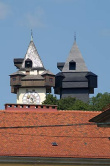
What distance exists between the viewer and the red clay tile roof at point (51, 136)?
44469 mm

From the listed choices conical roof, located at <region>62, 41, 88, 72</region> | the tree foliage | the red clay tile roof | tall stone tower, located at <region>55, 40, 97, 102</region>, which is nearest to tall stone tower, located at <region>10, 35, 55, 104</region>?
tall stone tower, located at <region>55, 40, 97, 102</region>

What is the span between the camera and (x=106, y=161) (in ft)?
142

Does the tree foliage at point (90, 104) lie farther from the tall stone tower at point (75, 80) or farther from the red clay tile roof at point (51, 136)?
the red clay tile roof at point (51, 136)

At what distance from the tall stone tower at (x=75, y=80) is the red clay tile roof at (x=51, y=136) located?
4178 inches

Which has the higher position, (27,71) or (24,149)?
(27,71)

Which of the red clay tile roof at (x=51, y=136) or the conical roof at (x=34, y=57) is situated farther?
the conical roof at (x=34, y=57)

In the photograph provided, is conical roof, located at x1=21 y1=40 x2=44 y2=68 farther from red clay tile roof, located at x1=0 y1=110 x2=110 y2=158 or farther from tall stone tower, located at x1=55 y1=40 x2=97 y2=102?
red clay tile roof, located at x1=0 y1=110 x2=110 y2=158

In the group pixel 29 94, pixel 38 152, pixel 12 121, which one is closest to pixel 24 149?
pixel 38 152

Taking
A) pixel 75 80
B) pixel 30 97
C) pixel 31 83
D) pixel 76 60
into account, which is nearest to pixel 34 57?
pixel 31 83

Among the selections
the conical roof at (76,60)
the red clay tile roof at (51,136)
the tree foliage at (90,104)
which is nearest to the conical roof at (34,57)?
the conical roof at (76,60)

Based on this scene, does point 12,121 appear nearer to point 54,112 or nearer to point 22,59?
point 54,112

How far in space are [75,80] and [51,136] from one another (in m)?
113

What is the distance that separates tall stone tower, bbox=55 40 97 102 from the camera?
157875 mm

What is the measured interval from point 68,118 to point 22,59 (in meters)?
118
